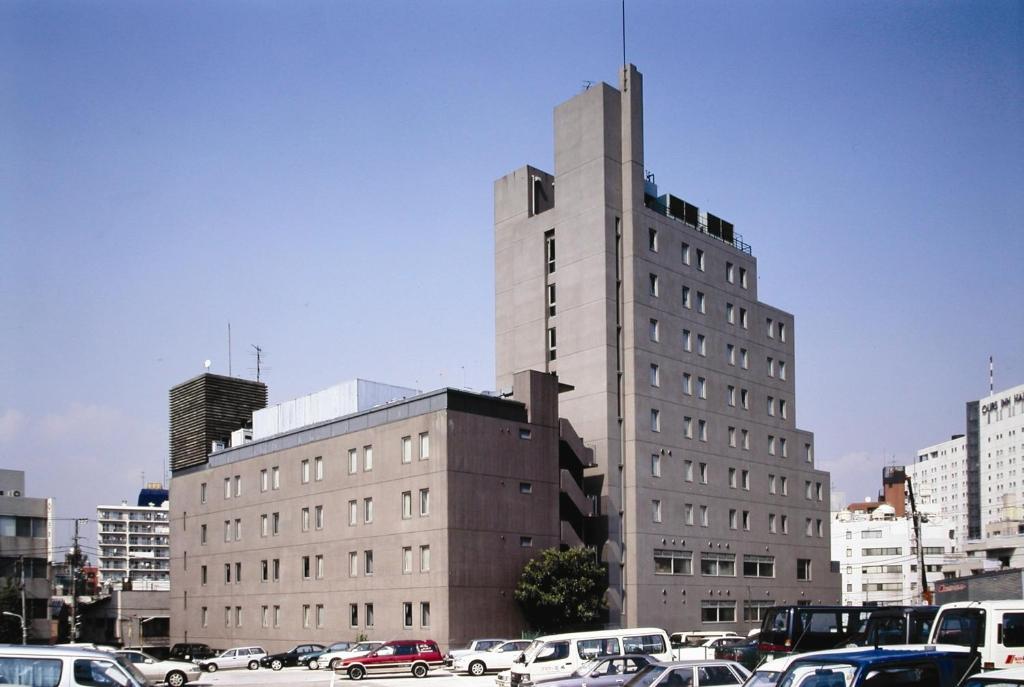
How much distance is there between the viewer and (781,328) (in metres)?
86.8

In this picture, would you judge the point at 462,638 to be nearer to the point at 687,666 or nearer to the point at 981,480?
the point at 687,666

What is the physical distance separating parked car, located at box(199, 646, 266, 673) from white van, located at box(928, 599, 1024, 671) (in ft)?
143

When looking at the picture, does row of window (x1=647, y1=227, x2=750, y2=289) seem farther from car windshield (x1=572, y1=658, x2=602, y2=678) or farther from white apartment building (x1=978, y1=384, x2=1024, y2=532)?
white apartment building (x1=978, y1=384, x2=1024, y2=532)

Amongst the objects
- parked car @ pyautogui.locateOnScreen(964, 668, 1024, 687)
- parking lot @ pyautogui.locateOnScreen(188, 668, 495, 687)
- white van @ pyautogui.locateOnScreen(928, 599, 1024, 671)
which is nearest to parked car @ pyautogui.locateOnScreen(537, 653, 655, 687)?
white van @ pyautogui.locateOnScreen(928, 599, 1024, 671)

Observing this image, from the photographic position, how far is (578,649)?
34.6m

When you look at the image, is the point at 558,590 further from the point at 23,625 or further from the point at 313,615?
the point at 23,625

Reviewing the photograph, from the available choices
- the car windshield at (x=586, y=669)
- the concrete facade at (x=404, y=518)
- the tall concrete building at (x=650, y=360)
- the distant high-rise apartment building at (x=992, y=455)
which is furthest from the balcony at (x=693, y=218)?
the distant high-rise apartment building at (x=992, y=455)

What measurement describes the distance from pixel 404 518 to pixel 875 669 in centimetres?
4767

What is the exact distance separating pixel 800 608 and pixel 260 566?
2015 inches

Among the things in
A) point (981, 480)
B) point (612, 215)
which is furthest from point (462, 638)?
point (981, 480)

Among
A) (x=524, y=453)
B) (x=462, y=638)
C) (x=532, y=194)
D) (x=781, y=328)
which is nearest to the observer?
(x=462, y=638)

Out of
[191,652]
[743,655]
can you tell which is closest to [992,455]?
[191,652]

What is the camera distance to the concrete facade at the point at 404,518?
196 ft

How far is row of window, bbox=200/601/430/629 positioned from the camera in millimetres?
60591
